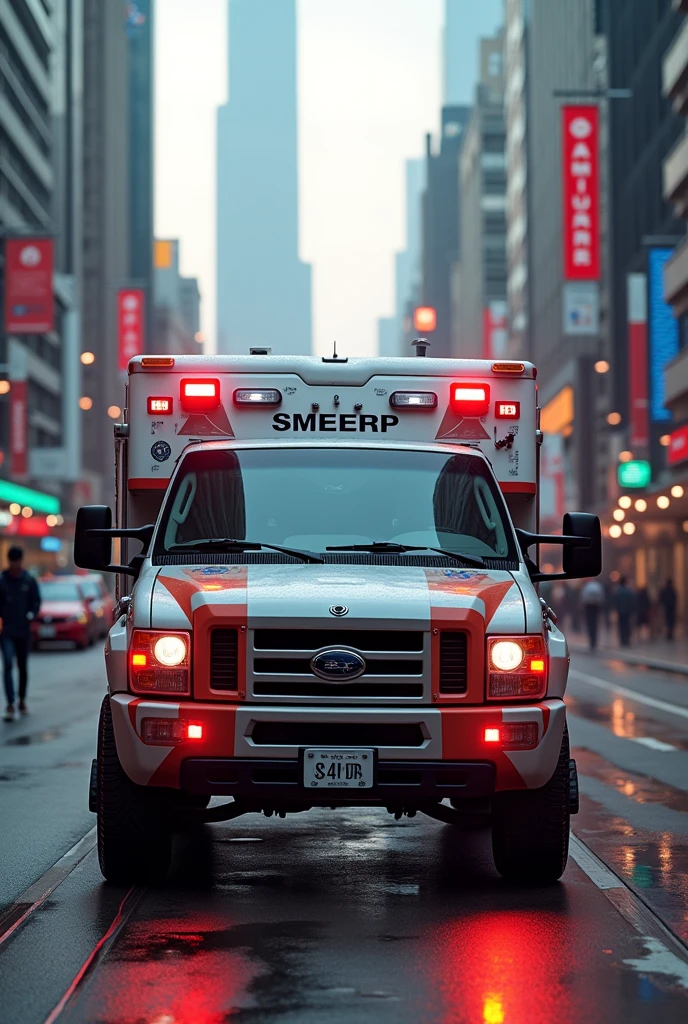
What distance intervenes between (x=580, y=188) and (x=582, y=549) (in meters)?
49.2

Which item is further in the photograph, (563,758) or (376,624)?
(563,758)

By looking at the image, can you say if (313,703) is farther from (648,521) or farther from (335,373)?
(648,521)

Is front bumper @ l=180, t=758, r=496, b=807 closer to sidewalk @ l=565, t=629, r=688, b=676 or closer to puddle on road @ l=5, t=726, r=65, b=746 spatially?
puddle on road @ l=5, t=726, r=65, b=746

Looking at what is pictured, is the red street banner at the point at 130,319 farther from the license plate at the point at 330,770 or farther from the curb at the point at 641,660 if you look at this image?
the license plate at the point at 330,770

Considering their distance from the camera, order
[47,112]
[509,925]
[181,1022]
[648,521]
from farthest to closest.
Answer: [47,112] < [648,521] < [509,925] < [181,1022]

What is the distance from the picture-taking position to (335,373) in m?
10.0

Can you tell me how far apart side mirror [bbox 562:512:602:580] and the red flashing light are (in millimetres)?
2647

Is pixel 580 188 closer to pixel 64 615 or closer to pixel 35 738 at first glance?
pixel 64 615

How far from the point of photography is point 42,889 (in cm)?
811

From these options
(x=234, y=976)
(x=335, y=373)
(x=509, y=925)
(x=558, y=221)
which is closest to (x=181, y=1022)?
(x=234, y=976)

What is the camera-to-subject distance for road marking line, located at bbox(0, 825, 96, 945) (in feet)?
23.8

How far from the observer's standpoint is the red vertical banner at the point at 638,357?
200 feet

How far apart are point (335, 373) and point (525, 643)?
288 cm

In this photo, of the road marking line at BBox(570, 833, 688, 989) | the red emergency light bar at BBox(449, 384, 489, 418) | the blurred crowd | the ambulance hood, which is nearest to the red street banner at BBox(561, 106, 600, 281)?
the blurred crowd
